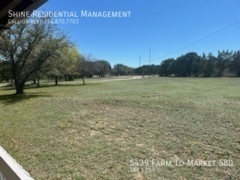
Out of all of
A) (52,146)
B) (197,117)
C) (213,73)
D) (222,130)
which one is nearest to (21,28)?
(52,146)

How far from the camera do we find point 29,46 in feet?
45.1

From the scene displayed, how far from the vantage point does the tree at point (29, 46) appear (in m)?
13.3

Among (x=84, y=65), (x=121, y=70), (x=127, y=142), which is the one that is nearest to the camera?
(x=127, y=142)

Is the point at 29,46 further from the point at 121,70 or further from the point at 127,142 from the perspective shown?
the point at 121,70

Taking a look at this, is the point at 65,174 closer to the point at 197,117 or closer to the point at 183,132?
the point at 183,132

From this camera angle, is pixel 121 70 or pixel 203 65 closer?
pixel 203 65

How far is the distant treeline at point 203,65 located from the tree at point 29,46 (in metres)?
57.3

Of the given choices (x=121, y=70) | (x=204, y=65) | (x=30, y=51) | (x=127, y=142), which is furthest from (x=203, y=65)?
(x=127, y=142)

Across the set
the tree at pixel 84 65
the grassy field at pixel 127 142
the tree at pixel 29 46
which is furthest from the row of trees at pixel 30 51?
the tree at pixel 84 65

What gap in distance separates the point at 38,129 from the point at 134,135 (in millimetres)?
2805

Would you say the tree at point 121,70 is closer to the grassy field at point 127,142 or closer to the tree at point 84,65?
the tree at point 84,65

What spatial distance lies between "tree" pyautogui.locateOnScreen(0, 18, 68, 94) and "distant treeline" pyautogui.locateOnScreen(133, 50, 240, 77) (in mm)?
57339

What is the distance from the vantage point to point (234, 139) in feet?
14.8

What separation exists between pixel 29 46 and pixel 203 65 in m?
61.3
